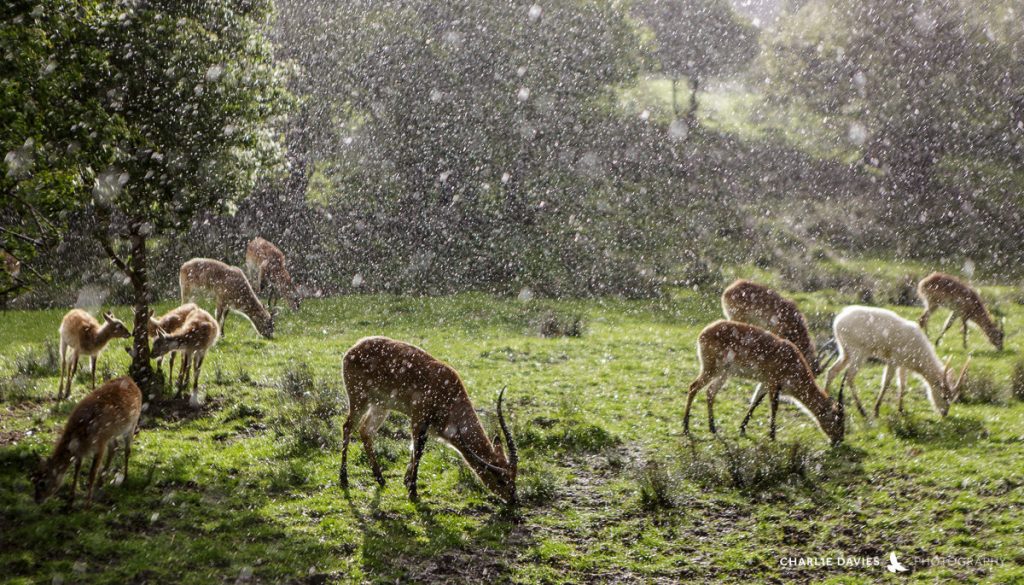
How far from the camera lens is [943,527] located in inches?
352

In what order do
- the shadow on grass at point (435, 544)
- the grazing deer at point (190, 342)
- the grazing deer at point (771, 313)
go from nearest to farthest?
the shadow on grass at point (435, 544) → the grazing deer at point (190, 342) → the grazing deer at point (771, 313)

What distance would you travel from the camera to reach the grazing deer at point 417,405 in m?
9.58

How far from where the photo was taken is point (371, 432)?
403 inches

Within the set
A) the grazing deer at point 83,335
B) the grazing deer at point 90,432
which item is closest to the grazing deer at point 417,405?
the grazing deer at point 90,432

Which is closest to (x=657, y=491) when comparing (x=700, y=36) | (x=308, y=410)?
(x=308, y=410)

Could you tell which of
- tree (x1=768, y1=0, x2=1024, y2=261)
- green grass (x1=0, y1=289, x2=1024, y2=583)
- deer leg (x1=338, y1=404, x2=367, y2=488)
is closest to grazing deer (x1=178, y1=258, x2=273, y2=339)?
green grass (x1=0, y1=289, x2=1024, y2=583)

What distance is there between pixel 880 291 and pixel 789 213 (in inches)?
420

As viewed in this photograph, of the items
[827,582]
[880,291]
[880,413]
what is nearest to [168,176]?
[827,582]

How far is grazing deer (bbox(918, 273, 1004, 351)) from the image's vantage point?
19016mm

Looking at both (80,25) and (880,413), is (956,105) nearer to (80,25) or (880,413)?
(880,413)

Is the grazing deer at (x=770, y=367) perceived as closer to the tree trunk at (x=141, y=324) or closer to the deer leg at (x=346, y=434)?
the deer leg at (x=346, y=434)

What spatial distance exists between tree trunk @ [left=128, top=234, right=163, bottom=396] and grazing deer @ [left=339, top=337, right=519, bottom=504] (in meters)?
4.88

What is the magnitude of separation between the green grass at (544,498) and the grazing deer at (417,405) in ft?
1.69

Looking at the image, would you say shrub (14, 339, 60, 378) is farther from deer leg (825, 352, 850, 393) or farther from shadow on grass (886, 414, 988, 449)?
shadow on grass (886, 414, 988, 449)
